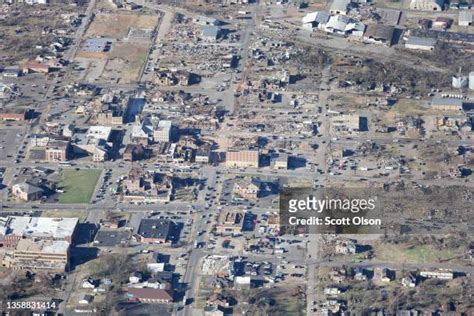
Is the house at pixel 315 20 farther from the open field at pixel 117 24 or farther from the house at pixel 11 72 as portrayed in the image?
the house at pixel 11 72

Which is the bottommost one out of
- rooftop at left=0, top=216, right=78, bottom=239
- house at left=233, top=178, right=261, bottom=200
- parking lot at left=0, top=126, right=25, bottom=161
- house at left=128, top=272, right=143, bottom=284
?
parking lot at left=0, top=126, right=25, bottom=161

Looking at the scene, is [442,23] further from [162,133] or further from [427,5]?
[162,133]

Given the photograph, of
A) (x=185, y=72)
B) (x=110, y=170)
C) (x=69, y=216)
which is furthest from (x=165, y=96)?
(x=69, y=216)

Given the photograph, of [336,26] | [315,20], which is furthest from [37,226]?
[336,26]

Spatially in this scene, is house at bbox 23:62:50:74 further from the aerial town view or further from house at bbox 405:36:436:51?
house at bbox 405:36:436:51

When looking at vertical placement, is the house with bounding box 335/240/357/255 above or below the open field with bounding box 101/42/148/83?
above

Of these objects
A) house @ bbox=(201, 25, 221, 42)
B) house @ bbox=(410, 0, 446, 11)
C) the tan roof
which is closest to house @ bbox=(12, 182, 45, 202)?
the tan roof
